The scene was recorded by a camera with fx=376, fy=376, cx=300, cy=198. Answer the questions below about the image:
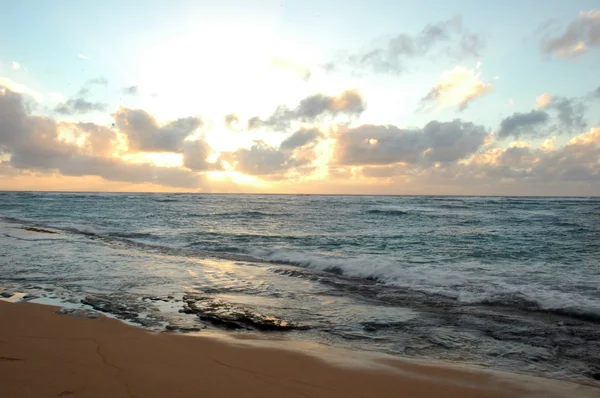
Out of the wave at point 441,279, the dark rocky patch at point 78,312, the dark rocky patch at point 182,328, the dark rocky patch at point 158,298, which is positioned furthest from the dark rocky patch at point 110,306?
the wave at point 441,279

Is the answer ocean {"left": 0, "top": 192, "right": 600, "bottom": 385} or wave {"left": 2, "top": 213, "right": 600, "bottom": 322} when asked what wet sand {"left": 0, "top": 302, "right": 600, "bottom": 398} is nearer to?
ocean {"left": 0, "top": 192, "right": 600, "bottom": 385}

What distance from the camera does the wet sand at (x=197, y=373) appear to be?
3.41m

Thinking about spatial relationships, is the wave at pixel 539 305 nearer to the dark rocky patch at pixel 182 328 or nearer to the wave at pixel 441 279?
the wave at pixel 441 279

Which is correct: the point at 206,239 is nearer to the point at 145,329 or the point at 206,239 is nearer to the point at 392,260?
the point at 392,260

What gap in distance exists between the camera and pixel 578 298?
809 cm

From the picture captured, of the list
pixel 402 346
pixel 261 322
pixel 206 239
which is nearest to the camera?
pixel 402 346

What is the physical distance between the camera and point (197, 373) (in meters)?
3.81

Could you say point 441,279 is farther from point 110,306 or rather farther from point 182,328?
point 110,306

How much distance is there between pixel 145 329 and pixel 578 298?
8628mm

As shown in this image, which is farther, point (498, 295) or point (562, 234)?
point (562, 234)

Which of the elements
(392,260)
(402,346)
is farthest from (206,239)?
(402,346)

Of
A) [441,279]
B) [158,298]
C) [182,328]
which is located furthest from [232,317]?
[441,279]

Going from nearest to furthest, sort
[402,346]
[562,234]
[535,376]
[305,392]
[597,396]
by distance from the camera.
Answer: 1. [305,392]
2. [597,396]
3. [535,376]
4. [402,346]
5. [562,234]

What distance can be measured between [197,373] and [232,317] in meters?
Answer: 2.28
